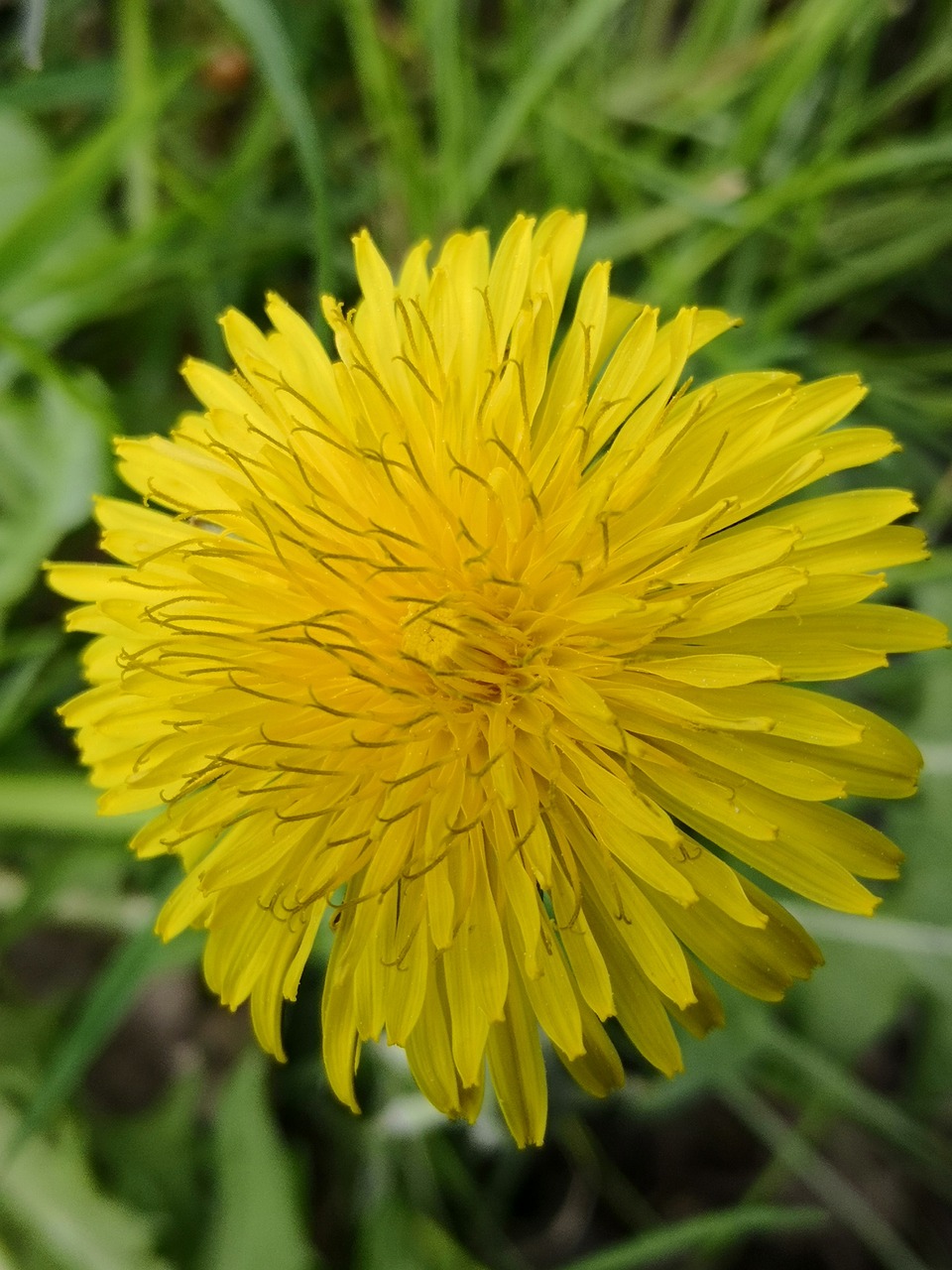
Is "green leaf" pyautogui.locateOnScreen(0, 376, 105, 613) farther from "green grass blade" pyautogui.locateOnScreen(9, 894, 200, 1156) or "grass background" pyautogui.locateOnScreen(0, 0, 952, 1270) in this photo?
"green grass blade" pyautogui.locateOnScreen(9, 894, 200, 1156)

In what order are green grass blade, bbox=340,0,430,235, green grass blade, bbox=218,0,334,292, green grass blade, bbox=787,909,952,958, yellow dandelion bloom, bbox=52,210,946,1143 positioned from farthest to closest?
green grass blade, bbox=340,0,430,235 → green grass blade, bbox=787,909,952,958 → green grass blade, bbox=218,0,334,292 → yellow dandelion bloom, bbox=52,210,946,1143

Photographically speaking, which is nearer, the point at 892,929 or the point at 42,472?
the point at 892,929

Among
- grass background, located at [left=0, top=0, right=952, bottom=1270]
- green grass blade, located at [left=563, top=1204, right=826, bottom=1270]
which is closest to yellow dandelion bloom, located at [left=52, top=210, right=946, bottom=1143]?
grass background, located at [left=0, top=0, right=952, bottom=1270]

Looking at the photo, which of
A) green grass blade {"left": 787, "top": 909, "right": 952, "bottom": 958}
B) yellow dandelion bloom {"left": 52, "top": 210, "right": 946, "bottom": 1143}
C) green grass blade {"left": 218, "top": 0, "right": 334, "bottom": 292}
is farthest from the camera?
green grass blade {"left": 787, "top": 909, "right": 952, "bottom": 958}

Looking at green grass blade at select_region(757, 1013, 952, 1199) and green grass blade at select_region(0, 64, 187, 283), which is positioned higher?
green grass blade at select_region(0, 64, 187, 283)

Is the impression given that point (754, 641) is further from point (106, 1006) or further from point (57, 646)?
point (57, 646)

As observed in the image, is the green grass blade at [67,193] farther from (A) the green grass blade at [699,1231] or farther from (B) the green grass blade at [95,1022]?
(A) the green grass blade at [699,1231]

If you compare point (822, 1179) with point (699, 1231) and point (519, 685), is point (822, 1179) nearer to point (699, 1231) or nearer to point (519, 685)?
point (699, 1231)

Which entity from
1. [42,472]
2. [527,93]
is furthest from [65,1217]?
[527,93]
